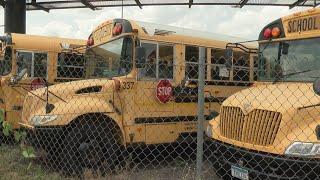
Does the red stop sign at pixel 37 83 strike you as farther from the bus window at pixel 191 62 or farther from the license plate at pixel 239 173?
the license plate at pixel 239 173

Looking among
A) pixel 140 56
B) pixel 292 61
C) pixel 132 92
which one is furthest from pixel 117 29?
pixel 292 61

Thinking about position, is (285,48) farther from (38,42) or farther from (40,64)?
(38,42)

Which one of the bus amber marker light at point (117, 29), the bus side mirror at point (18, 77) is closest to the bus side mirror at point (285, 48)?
the bus amber marker light at point (117, 29)

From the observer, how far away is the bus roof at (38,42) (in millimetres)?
10195

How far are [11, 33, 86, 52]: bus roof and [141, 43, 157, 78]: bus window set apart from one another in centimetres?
355

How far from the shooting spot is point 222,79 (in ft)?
28.2

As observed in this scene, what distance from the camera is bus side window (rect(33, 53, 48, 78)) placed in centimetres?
1029

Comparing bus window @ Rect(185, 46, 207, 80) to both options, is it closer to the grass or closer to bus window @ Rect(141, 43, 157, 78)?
bus window @ Rect(141, 43, 157, 78)

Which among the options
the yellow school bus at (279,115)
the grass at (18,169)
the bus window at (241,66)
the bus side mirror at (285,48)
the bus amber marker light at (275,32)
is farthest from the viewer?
the bus window at (241,66)

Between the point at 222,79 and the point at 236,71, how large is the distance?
44 cm

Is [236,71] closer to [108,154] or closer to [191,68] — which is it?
[191,68]

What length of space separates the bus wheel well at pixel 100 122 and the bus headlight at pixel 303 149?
3037 mm

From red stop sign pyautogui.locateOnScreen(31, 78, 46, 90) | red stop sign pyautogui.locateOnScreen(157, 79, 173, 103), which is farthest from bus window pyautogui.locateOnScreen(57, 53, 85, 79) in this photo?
red stop sign pyautogui.locateOnScreen(157, 79, 173, 103)

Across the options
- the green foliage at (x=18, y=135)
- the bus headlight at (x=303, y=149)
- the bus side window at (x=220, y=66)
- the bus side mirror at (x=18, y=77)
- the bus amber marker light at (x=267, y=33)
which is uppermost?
the bus amber marker light at (x=267, y=33)
